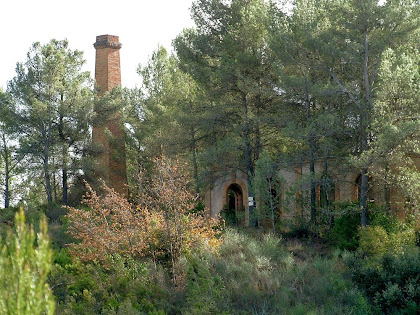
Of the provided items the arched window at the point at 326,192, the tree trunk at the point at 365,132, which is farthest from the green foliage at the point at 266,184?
the tree trunk at the point at 365,132

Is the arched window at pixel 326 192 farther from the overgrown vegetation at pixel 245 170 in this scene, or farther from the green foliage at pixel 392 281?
the green foliage at pixel 392 281

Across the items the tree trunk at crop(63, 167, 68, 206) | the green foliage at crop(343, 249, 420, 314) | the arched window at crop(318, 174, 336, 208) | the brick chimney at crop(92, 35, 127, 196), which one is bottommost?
the green foliage at crop(343, 249, 420, 314)

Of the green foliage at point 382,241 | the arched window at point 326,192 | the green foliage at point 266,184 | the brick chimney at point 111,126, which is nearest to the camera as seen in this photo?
the green foliage at point 382,241

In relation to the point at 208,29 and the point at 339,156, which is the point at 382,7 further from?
the point at 208,29

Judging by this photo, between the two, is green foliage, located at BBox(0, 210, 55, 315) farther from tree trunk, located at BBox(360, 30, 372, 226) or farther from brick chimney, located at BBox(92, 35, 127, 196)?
brick chimney, located at BBox(92, 35, 127, 196)

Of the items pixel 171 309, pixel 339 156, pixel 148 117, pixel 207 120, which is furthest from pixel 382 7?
pixel 148 117

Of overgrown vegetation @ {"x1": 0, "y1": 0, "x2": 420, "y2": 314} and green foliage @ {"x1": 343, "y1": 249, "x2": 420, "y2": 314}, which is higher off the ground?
overgrown vegetation @ {"x1": 0, "y1": 0, "x2": 420, "y2": 314}

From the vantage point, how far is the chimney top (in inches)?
1168

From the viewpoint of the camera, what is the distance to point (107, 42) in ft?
97.2

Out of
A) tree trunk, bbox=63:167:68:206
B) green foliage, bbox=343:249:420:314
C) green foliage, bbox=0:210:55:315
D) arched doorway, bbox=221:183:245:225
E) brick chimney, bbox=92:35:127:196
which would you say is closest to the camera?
green foliage, bbox=0:210:55:315

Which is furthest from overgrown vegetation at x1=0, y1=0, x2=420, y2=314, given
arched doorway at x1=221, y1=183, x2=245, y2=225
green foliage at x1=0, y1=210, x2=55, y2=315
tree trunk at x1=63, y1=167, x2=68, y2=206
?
arched doorway at x1=221, y1=183, x2=245, y2=225

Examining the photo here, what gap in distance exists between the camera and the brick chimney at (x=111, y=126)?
28.6m

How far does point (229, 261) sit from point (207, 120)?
31.6 feet

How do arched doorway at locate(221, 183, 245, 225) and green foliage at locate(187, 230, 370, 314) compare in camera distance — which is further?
arched doorway at locate(221, 183, 245, 225)
